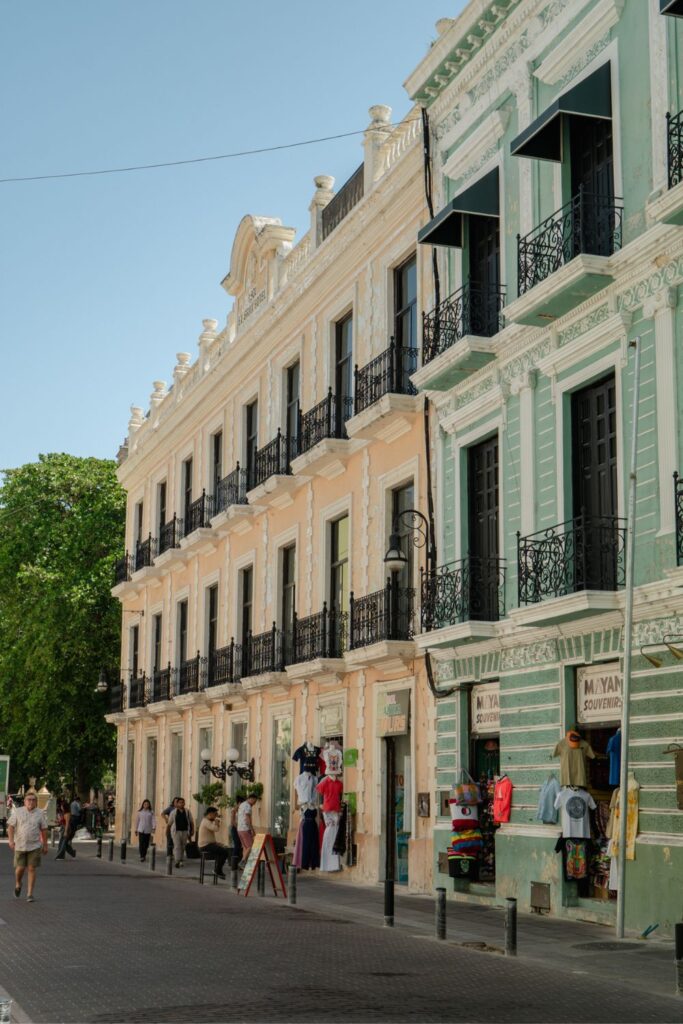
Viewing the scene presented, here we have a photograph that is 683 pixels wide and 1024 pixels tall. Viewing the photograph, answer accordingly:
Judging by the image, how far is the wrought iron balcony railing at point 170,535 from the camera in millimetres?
35688

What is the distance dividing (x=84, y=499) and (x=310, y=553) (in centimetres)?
2141

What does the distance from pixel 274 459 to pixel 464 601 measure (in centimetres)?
994

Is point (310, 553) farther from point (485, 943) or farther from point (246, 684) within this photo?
point (485, 943)

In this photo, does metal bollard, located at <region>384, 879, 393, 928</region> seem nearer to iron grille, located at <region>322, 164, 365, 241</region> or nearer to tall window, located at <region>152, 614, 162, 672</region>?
iron grille, located at <region>322, 164, 365, 241</region>

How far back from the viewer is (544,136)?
16.8 metres

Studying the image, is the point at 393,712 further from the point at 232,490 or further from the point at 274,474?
the point at 232,490

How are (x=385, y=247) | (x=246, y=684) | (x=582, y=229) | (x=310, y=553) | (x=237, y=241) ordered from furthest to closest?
(x=237, y=241) < (x=246, y=684) < (x=310, y=553) < (x=385, y=247) < (x=582, y=229)

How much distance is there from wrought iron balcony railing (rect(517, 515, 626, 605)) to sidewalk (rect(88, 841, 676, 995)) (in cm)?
378

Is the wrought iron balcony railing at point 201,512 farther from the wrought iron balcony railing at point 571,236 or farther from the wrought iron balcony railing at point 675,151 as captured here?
the wrought iron balcony railing at point 675,151

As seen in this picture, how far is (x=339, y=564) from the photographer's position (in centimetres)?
2559

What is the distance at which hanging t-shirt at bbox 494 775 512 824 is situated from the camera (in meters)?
17.7

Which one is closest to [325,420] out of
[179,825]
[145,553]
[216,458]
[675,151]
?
[216,458]

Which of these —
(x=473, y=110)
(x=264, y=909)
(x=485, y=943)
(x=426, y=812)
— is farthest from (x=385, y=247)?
(x=485, y=943)

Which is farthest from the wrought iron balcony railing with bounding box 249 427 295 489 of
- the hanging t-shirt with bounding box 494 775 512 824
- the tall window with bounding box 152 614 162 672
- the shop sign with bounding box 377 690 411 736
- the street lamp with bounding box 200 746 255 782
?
the hanging t-shirt with bounding box 494 775 512 824
